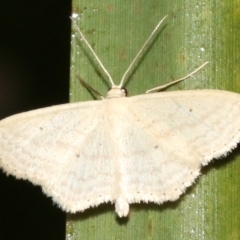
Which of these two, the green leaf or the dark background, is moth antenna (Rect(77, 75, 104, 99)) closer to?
the green leaf

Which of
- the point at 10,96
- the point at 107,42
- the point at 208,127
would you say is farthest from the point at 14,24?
the point at 208,127

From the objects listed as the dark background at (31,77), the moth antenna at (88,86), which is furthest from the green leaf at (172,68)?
the dark background at (31,77)

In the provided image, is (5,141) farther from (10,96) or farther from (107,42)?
(10,96)

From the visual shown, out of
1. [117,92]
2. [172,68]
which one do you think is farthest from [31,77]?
[172,68]

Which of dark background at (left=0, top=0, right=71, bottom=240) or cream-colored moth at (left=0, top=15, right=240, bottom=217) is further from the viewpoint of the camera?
dark background at (left=0, top=0, right=71, bottom=240)

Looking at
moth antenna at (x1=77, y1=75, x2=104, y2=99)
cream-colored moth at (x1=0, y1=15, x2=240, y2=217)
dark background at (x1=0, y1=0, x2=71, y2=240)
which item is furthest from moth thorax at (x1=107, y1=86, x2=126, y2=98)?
dark background at (x1=0, y1=0, x2=71, y2=240)

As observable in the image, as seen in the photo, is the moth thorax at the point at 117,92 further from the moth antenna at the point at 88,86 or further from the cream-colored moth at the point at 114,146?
the moth antenna at the point at 88,86
